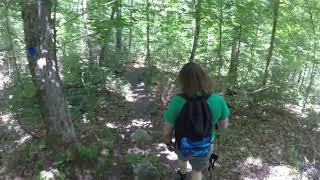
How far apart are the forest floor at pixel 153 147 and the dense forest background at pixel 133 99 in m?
0.02

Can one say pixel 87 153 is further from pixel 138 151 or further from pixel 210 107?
pixel 210 107

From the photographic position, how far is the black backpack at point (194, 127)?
11.5 feet

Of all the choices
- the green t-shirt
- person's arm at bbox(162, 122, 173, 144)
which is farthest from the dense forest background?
the green t-shirt

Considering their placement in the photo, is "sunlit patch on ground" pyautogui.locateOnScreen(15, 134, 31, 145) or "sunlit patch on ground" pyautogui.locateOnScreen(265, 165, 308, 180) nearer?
"sunlit patch on ground" pyautogui.locateOnScreen(265, 165, 308, 180)

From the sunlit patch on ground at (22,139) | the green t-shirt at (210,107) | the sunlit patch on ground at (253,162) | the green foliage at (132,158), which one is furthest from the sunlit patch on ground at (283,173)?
the sunlit patch on ground at (22,139)

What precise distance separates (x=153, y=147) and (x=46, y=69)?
114 inches

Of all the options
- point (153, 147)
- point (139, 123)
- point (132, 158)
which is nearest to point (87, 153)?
point (132, 158)

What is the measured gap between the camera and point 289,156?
6918mm

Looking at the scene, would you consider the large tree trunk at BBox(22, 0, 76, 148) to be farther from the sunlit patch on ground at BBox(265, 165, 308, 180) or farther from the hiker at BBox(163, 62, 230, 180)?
the sunlit patch on ground at BBox(265, 165, 308, 180)

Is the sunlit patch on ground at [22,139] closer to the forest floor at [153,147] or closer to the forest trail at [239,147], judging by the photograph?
the forest floor at [153,147]

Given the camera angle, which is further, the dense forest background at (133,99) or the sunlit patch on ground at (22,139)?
the sunlit patch on ground at (22,139)

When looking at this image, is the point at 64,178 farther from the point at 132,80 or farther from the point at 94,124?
the point at 132,80

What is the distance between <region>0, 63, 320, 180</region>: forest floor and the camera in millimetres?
5508

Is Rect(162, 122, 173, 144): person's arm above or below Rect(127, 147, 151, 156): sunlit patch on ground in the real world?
above
